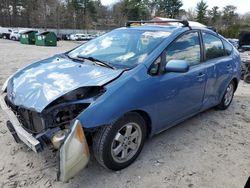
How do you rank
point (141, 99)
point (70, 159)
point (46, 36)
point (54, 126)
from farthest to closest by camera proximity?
point (46, 36)
point (141, 99)
point (54, 126)
point (70, 159)

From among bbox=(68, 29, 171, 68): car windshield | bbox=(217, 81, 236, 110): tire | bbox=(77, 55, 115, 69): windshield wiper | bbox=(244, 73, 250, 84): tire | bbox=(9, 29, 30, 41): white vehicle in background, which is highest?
bbox=(68, 29, 171, 68): car windshield

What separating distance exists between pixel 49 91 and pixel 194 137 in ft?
7.52

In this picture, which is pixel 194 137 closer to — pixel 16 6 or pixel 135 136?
pixel 135 136

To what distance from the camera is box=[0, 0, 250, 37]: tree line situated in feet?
193

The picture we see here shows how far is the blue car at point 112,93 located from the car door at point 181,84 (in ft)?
0.04

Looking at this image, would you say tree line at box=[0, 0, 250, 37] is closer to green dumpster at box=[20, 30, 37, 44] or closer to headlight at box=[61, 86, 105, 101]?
green dumpster at box=[20, 30, 37, 44]

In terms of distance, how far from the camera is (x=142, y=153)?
11.3 feet

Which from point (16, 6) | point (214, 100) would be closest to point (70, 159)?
point (214, 100)

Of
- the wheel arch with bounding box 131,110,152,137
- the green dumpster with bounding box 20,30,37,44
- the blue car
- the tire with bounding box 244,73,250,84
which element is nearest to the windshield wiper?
the blue car

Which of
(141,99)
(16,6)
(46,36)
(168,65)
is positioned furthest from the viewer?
(16,6)

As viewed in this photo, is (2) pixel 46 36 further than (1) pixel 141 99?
Yes

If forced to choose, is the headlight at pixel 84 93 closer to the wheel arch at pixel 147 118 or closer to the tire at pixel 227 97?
the wheel arch at pixel 147 118

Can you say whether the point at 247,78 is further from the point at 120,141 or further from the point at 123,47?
the point at 120,141

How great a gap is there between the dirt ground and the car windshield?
121cm
